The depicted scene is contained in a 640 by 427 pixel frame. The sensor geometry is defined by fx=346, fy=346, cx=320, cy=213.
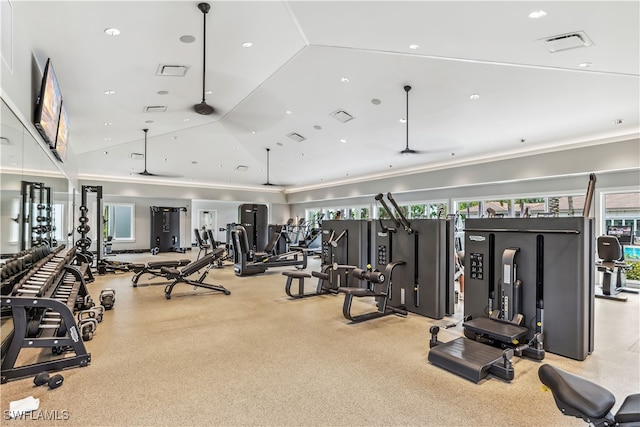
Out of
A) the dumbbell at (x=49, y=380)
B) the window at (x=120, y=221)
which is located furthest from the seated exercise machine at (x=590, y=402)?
the window at (x=120, y=221)

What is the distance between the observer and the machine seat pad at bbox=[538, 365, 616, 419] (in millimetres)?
1306

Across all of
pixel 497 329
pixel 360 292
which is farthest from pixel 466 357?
pixel 360 292

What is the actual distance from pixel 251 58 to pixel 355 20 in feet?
5.95

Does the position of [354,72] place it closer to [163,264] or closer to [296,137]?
[296,137]

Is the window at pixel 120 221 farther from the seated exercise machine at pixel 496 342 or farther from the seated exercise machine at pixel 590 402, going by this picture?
the seated exercise machine at pixel 590 402

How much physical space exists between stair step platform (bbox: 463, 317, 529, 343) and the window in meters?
14.4

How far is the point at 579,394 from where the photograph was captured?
1.36 metres

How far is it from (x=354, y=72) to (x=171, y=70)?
265cm

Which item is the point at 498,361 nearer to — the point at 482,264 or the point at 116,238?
the point at 482,264

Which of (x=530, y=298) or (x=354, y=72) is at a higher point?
(x=354, y=72)

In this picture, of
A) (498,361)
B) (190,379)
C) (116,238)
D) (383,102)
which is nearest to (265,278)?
(383,102)

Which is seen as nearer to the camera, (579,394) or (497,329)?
(579,394)

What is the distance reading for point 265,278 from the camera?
8.13 metres

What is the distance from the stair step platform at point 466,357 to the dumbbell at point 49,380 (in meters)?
3.13
